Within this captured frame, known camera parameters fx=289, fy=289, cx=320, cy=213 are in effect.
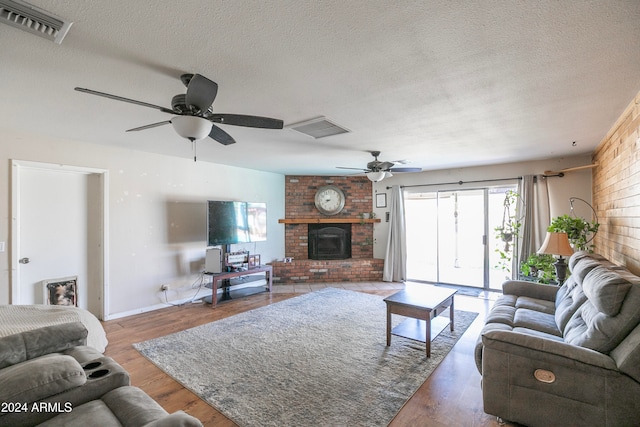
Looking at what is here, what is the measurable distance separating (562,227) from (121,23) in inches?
186

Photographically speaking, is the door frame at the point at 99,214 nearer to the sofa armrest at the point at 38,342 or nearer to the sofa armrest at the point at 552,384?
the sofa armrest at the point at 38,342

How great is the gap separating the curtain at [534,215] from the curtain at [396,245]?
208cm

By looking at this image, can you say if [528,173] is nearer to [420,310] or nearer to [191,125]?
[420,310]

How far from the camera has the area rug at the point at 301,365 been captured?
82.0 inches

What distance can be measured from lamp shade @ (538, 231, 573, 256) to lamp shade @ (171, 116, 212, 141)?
3.86 meters

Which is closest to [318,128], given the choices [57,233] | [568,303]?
[568,303]

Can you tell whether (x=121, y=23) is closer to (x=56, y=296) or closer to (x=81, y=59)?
(x=81, y=59)

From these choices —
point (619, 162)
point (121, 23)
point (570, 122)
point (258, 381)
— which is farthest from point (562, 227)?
point (121, 23)

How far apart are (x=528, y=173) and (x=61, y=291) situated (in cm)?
714

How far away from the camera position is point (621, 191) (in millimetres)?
2820

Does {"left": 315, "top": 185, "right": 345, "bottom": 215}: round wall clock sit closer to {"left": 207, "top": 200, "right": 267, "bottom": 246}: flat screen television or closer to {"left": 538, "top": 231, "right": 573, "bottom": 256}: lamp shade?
{"left": 207, "top": 200, "right": 267, "bottom": 246}: flat screen television

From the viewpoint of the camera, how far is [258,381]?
2.44 meters

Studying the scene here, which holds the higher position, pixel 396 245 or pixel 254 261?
pixel 396 245

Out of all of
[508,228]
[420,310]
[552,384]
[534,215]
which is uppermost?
[534,215]
